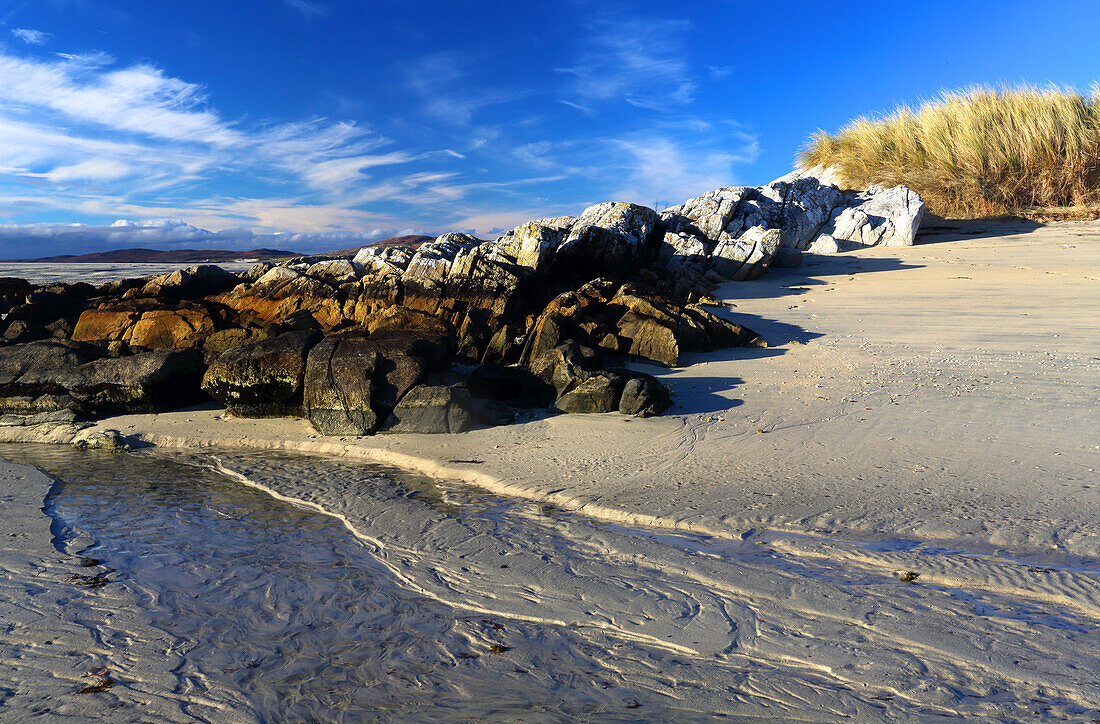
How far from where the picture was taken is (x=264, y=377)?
25.8 ft

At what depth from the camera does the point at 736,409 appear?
276 inches

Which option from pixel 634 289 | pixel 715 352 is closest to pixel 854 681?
pixel 715 352

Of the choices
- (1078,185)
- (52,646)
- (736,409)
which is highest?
(1078,185)

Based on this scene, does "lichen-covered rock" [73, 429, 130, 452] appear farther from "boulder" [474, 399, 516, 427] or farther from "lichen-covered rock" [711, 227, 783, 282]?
"lichen-covered rock" [711, 227, 783, 282]

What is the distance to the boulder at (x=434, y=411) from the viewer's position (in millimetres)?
6977

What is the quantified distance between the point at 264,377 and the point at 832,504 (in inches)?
235

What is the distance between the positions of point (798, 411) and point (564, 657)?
442 cm

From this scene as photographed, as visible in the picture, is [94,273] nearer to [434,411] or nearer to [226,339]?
[226,339]

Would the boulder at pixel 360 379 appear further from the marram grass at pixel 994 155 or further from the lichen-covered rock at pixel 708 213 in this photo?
the marram grass at pixel 994 155

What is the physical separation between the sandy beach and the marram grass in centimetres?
922

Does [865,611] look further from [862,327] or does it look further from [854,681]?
[862,327]

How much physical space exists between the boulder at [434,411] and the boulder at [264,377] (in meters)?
1.43

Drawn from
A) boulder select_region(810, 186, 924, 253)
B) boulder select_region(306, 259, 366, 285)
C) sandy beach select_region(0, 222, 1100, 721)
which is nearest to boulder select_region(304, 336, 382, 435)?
sandy beach select_region(0, 222, 1100, 721)

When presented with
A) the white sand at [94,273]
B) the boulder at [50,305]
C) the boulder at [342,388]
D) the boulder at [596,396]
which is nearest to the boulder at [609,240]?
the boulder at [596,396]
